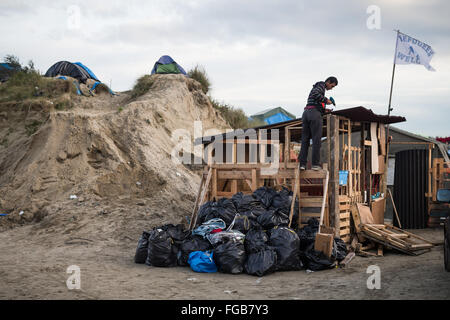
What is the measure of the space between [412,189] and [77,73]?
649 inches

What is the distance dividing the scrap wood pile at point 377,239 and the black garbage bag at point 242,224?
2.59 meters

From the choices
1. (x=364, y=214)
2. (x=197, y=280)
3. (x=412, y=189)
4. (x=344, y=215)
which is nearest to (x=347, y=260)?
(x=344, y=215)

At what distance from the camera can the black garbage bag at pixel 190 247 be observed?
306 inches

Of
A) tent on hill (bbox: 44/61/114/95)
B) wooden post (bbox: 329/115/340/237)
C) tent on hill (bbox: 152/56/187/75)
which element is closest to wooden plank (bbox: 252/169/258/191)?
wooden post (bbox: 329/115/340/237)

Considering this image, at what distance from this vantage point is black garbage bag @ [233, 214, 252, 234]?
793cm

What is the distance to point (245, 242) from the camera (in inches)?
293

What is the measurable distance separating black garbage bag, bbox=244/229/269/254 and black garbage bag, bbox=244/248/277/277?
8cm

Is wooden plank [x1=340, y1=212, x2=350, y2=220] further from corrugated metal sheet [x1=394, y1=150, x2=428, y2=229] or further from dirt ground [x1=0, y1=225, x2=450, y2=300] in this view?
corrugated metal sheet [x1=394, y1=150, x2=428, y2=229]

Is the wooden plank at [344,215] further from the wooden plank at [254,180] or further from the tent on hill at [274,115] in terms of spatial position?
the tent on hill at [274,115]

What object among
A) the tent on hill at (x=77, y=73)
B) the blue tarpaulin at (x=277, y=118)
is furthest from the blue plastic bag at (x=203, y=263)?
the blue tarpaulin at (x=277, y=118)

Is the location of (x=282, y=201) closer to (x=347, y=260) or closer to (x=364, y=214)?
(x=347, y=260)

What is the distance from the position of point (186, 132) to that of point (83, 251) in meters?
9.89

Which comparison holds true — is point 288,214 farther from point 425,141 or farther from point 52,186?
point 425,141
